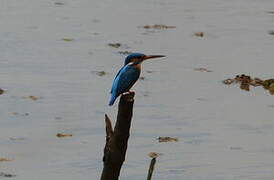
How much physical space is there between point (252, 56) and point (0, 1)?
601cm

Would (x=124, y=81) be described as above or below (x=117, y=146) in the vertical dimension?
below

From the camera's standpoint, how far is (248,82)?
535 inches

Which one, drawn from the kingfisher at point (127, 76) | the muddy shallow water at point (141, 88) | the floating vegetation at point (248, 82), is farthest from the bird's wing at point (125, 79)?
the floating vegetation at point (248, 82)

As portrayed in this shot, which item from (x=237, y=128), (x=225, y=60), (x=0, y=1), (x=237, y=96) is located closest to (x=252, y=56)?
(x=225, y=60)

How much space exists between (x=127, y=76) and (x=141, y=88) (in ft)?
16.7

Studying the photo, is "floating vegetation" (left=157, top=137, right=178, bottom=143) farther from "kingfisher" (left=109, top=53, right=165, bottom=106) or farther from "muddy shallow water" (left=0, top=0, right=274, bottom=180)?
"kingfisher" (left=109, top=53, right=165, bottom=106)

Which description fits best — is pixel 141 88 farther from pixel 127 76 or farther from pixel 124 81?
pixel 124 81

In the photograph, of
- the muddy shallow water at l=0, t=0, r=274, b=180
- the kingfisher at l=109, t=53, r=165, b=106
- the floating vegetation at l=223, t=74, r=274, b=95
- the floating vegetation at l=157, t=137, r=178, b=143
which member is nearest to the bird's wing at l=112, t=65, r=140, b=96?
the kingfisher at l=109, t=53, r=165, b=106

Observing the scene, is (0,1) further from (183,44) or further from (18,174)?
(18,174)

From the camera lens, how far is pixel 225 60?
14797 millimetres

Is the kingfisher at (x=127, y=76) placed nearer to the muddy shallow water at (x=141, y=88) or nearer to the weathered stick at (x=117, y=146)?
the weathered stick at (x=117, y=146)

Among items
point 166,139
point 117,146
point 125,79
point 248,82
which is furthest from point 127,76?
point 248,82

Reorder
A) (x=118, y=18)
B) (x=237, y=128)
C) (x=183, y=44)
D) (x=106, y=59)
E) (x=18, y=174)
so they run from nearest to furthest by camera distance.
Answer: (x=18, y=174) → (x=237, y=128) → (x=106, y=59) → (x=183, y=44) → (x=118, y=18)

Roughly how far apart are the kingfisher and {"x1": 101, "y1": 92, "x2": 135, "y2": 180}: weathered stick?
1871mm
